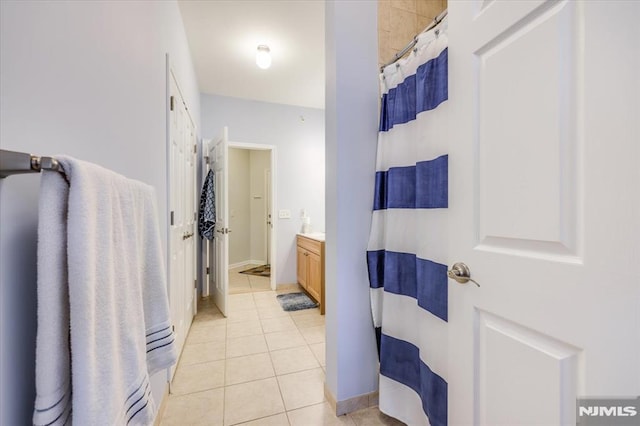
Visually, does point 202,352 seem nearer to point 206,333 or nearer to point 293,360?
point 206,333

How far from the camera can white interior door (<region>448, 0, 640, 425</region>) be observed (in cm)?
57

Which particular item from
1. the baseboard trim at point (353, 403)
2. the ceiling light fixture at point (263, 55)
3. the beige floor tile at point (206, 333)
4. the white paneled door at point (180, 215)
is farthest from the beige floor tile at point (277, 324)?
the ceiling light fixture at point (263, 55)

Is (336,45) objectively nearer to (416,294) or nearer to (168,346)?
(416,294)

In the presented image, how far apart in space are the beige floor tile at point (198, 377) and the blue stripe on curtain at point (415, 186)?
1.64 m

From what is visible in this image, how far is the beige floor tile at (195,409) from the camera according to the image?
4.96 ft

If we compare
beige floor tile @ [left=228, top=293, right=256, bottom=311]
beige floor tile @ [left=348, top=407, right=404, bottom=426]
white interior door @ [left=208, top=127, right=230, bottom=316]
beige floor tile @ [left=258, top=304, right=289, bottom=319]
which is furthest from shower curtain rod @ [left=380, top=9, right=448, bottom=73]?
beige floor tile @ [left=228, top=293, right=256, bottom=311]

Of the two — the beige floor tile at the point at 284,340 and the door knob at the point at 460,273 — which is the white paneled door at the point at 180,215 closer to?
the beige floor tile at the point at 284,340

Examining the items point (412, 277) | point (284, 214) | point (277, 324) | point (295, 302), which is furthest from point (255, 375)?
point (284, 214)

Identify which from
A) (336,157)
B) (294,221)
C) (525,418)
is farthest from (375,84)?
(294,221)

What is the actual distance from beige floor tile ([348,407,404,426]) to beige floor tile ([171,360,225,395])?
932 millimetres

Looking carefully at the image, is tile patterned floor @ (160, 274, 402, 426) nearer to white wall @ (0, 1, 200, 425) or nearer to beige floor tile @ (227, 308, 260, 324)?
beige floor tile @ (227, 308, 260, 324)

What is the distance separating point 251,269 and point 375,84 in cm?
440

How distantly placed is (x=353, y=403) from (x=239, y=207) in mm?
4714

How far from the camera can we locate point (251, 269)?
17.1 ft
